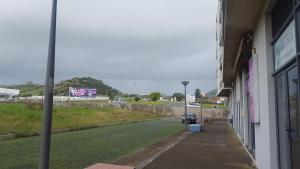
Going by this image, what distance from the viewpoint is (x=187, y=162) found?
1272cm

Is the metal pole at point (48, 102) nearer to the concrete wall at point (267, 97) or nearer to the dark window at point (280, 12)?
the dark window at point (280, 12)

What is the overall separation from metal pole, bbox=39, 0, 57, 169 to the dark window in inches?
165

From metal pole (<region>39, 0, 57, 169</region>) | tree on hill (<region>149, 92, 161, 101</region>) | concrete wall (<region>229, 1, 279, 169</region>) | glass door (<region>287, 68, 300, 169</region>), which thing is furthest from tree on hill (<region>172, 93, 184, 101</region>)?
metal pole (<region>39, 0, 57, 169</region>)

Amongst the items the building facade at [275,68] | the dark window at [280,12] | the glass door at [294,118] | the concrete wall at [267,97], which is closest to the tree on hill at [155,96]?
the building facade at [275,68]

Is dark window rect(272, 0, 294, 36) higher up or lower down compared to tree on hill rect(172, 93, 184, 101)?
lower down

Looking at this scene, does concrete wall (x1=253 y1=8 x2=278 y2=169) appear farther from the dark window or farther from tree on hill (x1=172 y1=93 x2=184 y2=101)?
tree on hill (x1=172 y1=93 x2=184 y2=101)

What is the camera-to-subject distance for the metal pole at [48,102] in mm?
6121

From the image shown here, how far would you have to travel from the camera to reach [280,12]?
7387 millimetres

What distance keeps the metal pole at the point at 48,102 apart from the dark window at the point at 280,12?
13.8ft

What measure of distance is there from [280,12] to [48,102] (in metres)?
4.79

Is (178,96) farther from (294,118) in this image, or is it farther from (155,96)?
(294,118)

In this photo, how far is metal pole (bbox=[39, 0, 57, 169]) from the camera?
6121 mm

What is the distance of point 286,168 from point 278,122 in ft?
3.40

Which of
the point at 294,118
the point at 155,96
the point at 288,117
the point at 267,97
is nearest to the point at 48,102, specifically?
the point at 294,118
